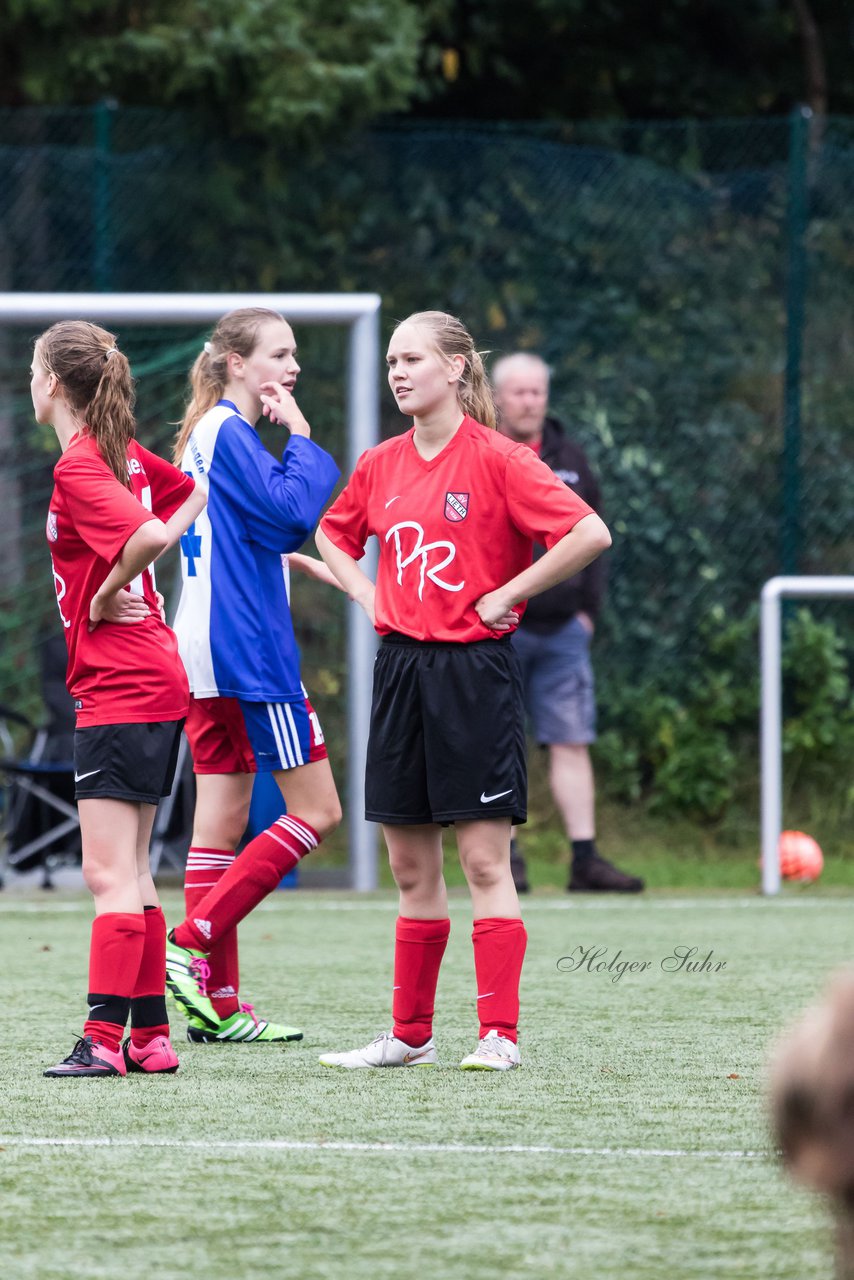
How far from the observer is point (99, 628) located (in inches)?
165

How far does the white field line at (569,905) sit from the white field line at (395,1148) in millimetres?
4016

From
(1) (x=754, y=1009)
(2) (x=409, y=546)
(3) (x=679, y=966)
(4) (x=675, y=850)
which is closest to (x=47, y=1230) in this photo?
(2) (x=409, y=546)

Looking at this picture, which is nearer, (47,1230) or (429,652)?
(47,1230)

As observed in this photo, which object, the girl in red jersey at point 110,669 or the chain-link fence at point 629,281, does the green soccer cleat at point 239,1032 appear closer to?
the girl in red jersey at point 110,669

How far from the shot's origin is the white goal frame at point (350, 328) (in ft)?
26.4

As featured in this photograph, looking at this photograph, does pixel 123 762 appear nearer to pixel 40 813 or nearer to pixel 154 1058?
pixel 154 1058

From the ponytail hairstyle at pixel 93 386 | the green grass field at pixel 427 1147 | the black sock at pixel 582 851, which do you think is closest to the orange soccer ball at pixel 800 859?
the black sock at pixel 582 851

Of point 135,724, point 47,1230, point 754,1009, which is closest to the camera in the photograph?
point 47,1230

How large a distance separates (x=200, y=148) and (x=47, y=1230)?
7250 mm

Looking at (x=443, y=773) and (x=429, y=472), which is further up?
(x=429, y=472)

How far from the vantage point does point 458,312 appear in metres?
9.59

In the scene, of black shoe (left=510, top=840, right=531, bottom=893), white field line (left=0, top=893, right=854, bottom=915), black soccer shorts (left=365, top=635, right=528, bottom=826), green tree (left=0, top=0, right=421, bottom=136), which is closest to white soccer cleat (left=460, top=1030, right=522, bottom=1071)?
black soccer shorts (left=365, top=635, right=528, bottom=826)

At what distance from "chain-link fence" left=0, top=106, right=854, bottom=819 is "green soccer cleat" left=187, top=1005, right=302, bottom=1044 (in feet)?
15.8

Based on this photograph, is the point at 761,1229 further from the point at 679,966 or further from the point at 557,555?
the point at 679,966
